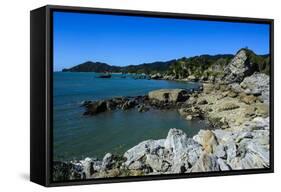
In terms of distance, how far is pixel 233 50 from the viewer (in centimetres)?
891

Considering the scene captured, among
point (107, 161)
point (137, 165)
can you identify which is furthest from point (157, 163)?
point (107, 161)

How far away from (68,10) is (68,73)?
2.36 feet

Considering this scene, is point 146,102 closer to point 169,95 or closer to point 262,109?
point 169,95

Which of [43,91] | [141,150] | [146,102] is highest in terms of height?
[43,91]

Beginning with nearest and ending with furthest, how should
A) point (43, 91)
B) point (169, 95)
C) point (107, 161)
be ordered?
point (43, 91)
point (107, 161)
point (169, 95)

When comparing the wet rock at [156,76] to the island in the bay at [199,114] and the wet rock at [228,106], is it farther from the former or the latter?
the wet rock at [228,106]

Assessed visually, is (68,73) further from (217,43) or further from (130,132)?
(217,43)

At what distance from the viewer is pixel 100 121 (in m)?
8.05

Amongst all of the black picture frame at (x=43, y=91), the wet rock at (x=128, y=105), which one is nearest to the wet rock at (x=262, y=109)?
the black picture frame at (x=43, y=91)

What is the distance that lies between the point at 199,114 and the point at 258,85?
3.35 ft

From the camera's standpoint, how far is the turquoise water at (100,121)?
7777 mm

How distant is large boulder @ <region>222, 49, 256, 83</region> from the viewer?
8953mm

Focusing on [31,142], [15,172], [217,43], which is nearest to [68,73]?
[31,142]

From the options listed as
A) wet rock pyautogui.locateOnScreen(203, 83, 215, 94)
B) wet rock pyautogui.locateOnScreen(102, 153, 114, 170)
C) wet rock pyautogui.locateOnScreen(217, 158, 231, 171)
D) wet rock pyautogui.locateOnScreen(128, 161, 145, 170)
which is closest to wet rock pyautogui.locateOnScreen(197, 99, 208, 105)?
wet rock pyautogui.locateOnScreen(203, 83, 215, 94)
